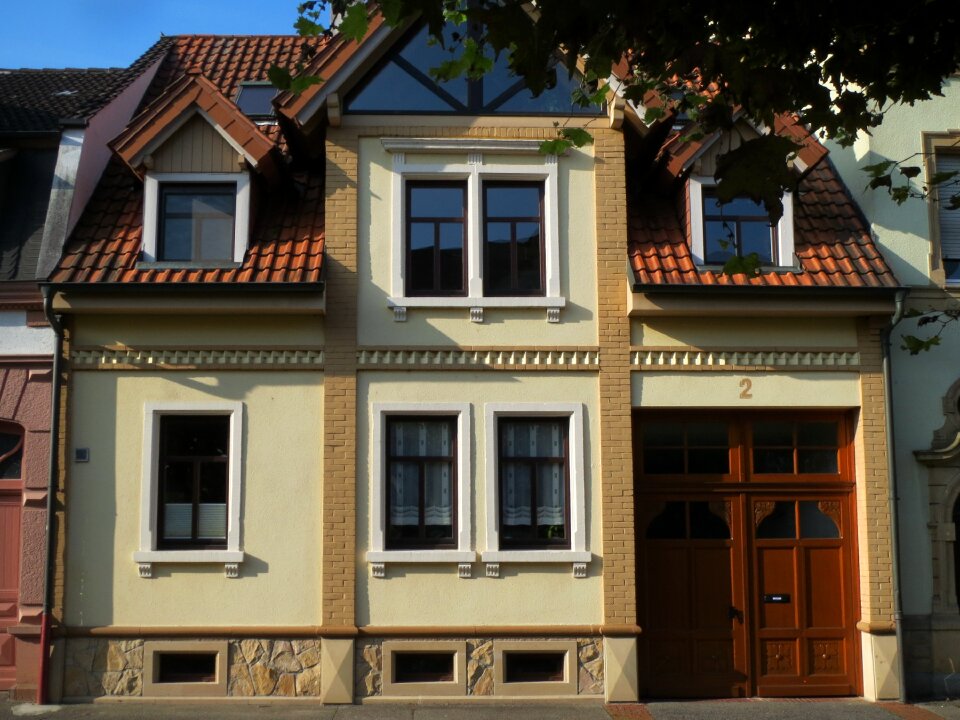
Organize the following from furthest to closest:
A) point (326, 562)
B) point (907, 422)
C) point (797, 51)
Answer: point (907, 422), point (326, 562), point (797, 51)

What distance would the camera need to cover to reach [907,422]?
13.5 meters

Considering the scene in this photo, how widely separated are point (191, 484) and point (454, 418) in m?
3.26

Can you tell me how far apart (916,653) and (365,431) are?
721 cm

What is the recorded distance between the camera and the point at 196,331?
42.5 ft

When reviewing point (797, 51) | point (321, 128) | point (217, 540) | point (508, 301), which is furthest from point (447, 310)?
point (797, 51)

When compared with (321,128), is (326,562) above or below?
below

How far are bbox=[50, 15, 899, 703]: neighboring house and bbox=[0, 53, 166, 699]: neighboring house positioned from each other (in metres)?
0.37

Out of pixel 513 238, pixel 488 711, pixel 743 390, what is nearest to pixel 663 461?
pixel 743 390

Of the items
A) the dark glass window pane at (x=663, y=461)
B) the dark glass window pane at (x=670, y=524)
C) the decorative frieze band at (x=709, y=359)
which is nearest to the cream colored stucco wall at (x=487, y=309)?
the decorative frieze band at (x=709, y=359)

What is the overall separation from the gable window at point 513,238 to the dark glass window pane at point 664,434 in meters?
2.23

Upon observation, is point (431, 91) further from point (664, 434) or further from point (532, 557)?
point (532, 557)

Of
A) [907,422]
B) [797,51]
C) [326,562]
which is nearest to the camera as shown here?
[797,51]

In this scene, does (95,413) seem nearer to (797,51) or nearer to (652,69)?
(652,69)

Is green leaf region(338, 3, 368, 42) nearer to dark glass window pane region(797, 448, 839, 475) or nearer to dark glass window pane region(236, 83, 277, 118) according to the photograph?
dark glass window pane region(236, 83, 277, 118)
